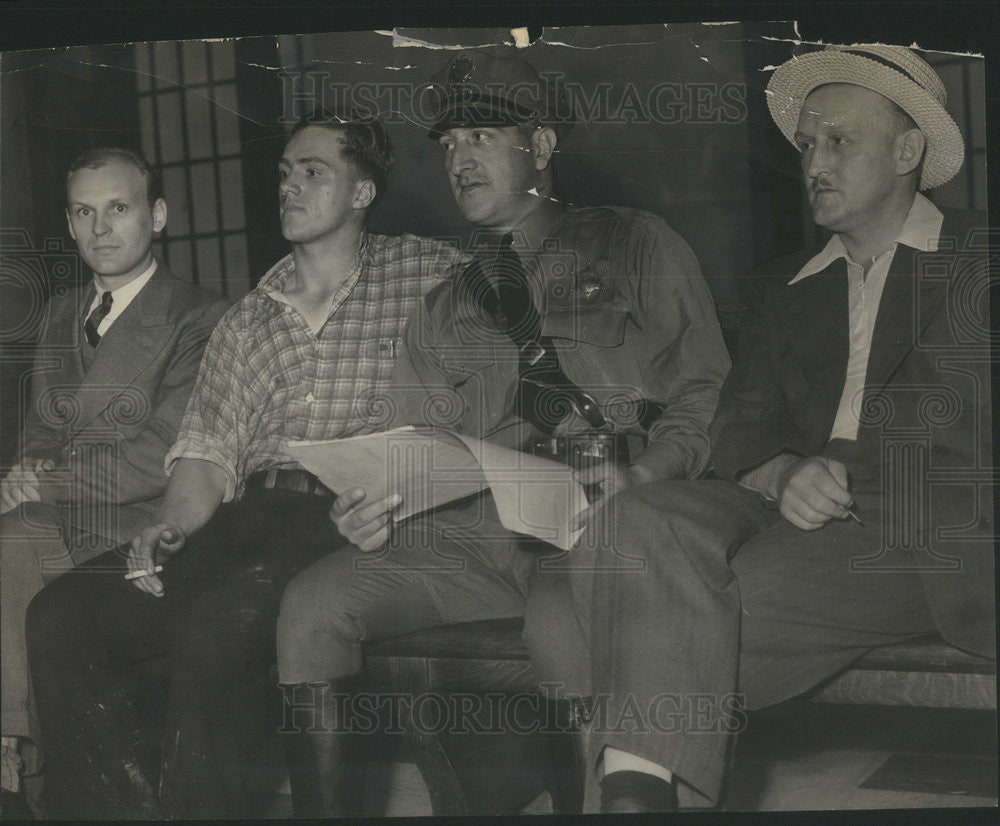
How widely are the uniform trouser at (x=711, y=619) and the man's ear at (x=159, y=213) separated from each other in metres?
1.95

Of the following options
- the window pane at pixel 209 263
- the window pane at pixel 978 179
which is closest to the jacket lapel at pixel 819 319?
the window pane at pixel 978 179

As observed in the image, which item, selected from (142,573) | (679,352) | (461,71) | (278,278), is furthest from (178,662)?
(461,71)

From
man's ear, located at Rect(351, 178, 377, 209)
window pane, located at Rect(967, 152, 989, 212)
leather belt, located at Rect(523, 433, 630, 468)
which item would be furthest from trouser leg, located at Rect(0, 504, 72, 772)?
window pane, located at Rect(967, 152, 989, 212)

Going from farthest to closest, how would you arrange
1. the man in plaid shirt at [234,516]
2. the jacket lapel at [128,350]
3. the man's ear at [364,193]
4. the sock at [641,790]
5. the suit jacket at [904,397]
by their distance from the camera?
the jacket lapel at [128,350], the man's ear at [364,193], the man in plaid shirt at [234,516], the suit jacket at [904,397], the sock at [641,790]

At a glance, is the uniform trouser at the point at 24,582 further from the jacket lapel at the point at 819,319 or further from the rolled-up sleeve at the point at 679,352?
the jacket lapel at the point at 819,319

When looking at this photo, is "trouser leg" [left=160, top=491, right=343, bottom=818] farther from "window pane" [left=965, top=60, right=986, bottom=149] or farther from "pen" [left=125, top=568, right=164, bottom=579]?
"window pane" [left=965, top=60, right=986, bottom=149]

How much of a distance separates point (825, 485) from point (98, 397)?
2.59 metres

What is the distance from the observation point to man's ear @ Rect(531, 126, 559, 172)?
17.2 feet

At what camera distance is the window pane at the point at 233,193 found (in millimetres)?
5348

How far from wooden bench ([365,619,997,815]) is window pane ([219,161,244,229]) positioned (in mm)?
1606

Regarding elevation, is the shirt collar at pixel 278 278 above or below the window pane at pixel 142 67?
below

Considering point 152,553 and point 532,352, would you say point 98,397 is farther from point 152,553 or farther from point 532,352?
point 532,352

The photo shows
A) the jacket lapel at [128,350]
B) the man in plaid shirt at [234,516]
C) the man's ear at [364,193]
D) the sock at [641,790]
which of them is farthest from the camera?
the jacket lapel at [128,350]

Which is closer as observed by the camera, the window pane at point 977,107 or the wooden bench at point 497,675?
the wooden bench at point 497,675
